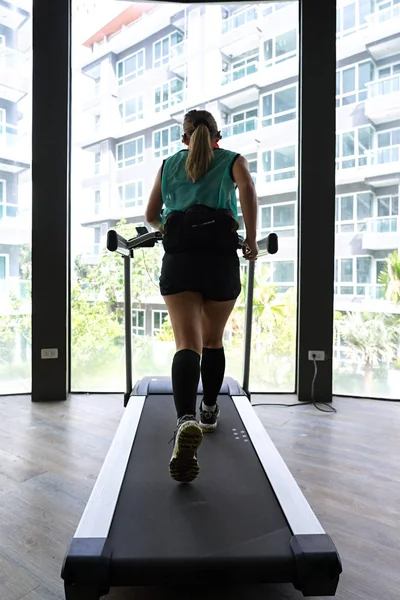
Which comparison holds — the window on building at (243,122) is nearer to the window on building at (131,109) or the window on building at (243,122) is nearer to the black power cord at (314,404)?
the window on building at (131,109)

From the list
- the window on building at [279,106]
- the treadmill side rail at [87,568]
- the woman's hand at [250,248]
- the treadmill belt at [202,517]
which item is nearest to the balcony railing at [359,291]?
the window on building at [279,106]

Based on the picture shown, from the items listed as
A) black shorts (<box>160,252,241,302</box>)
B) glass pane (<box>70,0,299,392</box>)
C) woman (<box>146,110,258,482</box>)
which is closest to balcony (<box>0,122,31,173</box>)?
glass pane (<box>70,0,299,392</box>)

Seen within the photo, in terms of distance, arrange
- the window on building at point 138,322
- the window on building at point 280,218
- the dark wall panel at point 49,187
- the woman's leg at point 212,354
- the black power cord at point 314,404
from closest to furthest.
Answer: the woman's leg at point 212,354 < the black power cord at point 314,404 < the dark wall panel at point 49,187 < the window on building at point 280,218 < the window on building at point 138,322

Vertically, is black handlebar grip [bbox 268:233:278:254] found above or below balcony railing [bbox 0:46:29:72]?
below

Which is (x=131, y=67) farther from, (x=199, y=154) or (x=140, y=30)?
(x=199, y=154)

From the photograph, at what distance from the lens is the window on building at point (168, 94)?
3426mm

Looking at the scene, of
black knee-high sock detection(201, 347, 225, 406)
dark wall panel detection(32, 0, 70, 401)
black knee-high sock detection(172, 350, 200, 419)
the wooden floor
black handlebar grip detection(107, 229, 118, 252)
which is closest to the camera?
the wooden floor

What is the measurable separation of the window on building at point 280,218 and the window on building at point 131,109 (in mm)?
1239

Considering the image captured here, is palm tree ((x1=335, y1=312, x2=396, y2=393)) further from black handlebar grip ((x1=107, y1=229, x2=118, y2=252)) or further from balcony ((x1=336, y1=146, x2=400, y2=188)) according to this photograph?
black handlebar grip ((x1=107, y1=229, x2=118, y2=252))

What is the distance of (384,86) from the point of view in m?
3.23

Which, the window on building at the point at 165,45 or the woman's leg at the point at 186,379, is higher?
the window on building at the point at 165,45

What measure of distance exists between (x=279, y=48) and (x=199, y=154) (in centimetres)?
233

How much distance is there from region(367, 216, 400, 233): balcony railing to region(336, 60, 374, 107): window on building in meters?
0.92

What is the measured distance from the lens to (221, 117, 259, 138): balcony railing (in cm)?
339
